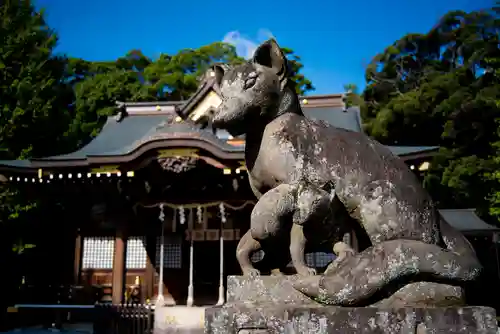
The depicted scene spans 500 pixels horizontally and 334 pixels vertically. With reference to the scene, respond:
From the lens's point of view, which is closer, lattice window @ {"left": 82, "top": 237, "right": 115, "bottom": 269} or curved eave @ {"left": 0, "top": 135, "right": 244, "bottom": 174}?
curved eave @ {"left": 0, "top": 135, "right": 244, "bottom": 174}

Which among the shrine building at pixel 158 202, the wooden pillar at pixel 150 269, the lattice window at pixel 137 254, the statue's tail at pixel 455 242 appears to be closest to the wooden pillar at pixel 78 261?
the shrine building at pixel 158 202

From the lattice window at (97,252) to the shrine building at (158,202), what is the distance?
3 centimetres

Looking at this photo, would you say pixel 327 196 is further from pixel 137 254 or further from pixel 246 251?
pixel 137 254

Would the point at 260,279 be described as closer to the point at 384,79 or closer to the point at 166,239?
the point at 166,239

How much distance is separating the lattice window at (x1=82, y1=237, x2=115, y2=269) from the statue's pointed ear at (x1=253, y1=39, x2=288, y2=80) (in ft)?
44.2

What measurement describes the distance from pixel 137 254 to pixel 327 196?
45.4 feet

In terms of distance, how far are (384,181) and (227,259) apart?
40.4ft

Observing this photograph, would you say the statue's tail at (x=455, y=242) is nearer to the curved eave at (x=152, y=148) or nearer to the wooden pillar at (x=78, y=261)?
the curved eave at (x=152, y=148)

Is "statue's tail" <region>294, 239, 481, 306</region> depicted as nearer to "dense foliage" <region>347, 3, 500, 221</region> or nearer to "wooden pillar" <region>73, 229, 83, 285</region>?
"dense foliage" <region>347, 3, 500, 221</region>

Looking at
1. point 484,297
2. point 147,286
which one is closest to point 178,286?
point 147,286

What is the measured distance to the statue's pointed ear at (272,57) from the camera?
8.90 feet

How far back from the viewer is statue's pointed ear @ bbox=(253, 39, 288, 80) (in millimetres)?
2713

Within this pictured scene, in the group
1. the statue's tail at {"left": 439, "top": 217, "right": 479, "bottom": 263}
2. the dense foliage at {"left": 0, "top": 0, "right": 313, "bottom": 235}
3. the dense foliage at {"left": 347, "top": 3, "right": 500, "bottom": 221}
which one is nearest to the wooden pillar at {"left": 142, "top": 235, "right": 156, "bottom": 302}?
the dense foliage at {"left": 0, "top": 0, "right": 313, "bottom": 235}

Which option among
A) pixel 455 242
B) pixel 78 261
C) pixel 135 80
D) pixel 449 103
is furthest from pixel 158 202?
pixel 135 80
